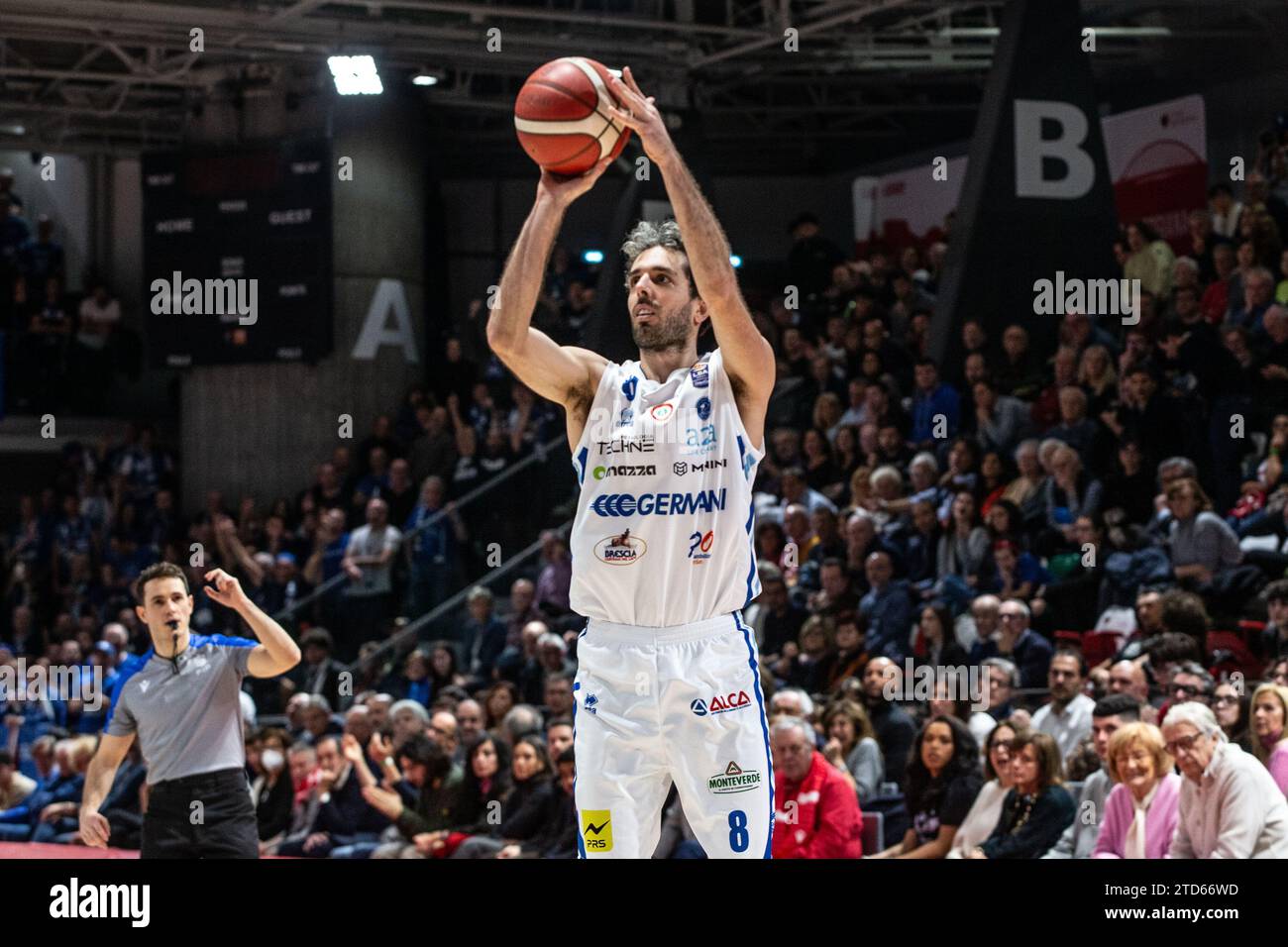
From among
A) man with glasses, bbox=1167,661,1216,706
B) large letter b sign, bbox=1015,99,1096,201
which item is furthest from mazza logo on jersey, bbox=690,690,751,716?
large letter b sign, bbox=1015,99,1096,201

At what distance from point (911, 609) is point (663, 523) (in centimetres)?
729

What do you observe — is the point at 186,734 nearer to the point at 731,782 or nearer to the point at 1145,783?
the point at 731,782

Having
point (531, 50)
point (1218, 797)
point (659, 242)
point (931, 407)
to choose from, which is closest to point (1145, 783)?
point (1218, 797)

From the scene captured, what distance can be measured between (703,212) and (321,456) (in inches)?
620

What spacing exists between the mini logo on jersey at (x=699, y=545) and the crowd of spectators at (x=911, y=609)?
3153 millimetres

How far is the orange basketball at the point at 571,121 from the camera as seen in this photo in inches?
194

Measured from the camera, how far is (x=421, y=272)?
69.3 feet

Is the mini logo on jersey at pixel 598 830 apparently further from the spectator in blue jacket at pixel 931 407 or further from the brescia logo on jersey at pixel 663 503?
the spectator in blue jacket at pixel 931 407

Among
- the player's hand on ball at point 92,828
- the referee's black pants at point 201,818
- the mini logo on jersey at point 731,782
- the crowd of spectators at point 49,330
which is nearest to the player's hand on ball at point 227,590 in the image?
the referee's black pants at point 201,818

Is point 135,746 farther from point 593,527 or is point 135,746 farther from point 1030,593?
point 593,527

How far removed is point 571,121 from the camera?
4930mm

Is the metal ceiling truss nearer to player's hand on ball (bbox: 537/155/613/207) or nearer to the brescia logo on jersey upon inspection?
player's hand on ball (bbox: 537/155/613/207)

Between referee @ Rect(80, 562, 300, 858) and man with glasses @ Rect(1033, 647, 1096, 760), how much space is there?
4.41 metres

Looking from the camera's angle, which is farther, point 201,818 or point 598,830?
point 201,818
